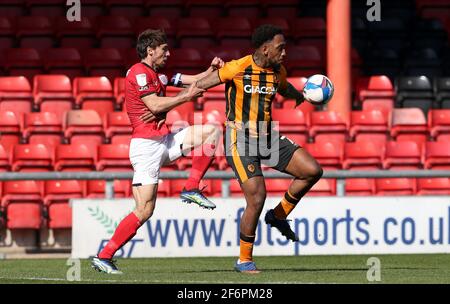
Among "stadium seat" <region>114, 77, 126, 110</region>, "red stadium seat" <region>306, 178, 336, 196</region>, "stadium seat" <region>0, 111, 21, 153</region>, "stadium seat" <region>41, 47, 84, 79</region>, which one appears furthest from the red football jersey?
"stadium seat" <region>41, 47, 84, 79</region>

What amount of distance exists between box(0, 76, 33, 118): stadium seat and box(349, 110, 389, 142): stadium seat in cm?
447

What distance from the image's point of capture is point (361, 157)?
15578 millimetres

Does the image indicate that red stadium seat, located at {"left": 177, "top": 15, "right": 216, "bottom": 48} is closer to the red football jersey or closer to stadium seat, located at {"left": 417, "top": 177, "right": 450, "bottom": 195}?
stadium seat, located at {"left": 417, "top": 177, "right": 450, "bottom": 195}

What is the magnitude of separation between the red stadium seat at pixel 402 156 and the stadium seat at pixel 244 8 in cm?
431

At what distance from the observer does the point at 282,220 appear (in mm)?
10453

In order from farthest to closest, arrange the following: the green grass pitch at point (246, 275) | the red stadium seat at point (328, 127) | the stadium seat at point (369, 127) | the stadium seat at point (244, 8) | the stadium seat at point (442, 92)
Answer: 1. the stadium seat at point (244, 8)
2. the stadium seat at point (442, 92)
3. the stadium seat at point (369, 127)
4. the red stadium seat at point (328, 127)
5. the green grass pitch at point (246, 275)

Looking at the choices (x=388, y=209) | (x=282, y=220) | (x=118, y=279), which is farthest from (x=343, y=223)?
(x=118, y=279)

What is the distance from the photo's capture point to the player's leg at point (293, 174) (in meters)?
10.3

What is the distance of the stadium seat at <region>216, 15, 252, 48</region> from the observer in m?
18.3

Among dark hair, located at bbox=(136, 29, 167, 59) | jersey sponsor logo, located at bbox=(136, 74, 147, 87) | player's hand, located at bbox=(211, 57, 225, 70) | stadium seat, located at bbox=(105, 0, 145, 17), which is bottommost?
jersey sponsor logo, located at bbox=(136, 74, 147, 87)

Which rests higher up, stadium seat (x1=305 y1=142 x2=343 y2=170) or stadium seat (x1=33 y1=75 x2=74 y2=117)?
stadium seat (x1=33 y1=75 x2=74 y2=117)

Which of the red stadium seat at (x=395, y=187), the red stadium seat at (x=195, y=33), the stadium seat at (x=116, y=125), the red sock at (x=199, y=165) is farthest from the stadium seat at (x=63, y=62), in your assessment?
the red sock at (x=199, y=165)

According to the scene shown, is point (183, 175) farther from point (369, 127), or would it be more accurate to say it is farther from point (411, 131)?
point (411, 131)

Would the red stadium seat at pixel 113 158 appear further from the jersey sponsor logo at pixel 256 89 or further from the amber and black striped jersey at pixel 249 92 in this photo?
the jersey sponsor logo at pixel 256 89
